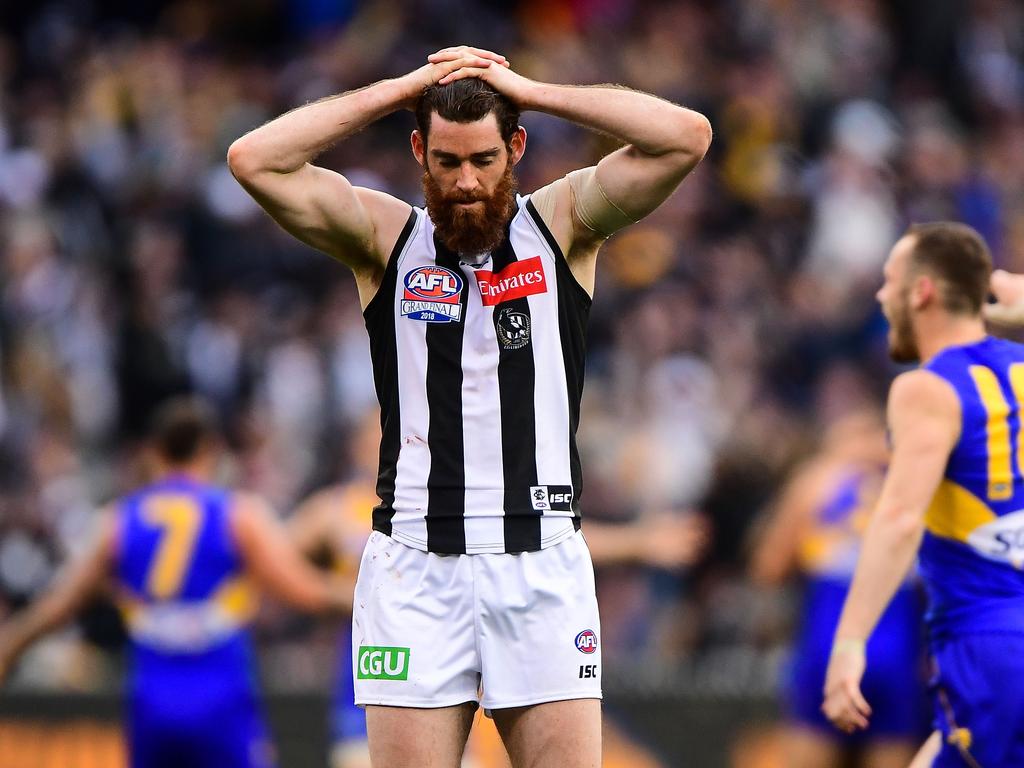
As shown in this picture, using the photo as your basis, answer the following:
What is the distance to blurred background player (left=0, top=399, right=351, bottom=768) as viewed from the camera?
9.22 metres

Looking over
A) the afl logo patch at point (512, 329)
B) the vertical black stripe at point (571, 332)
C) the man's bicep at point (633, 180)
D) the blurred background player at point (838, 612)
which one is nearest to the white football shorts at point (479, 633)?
the vertical black stripe at point (571, 332)

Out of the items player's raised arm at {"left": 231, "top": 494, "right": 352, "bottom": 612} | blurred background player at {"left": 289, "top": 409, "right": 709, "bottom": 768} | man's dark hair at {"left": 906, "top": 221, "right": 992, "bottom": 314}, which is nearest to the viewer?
man's dark hair at {"left": 906, "top": 221, "right": 992, "bottom": 314}

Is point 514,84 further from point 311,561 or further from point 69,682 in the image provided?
point 69,682

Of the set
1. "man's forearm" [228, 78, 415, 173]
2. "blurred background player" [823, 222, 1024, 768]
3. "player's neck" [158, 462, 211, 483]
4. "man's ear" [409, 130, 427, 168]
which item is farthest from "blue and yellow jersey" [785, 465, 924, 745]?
"man's forearm" [228, 78, 415, 173]

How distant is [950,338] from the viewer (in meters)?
6.35

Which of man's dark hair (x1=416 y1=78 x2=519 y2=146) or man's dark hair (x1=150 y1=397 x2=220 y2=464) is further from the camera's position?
man's dark hair (x1=150 y1=397 x2=220 y2=464)

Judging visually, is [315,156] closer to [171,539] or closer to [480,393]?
[480,393]

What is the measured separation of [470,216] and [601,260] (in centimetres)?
963

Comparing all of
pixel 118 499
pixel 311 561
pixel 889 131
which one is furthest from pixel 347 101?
pixel 889 131

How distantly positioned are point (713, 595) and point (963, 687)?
273 inches

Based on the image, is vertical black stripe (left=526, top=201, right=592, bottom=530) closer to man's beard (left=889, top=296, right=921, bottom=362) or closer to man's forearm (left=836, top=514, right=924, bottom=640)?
man's forearm (left=836, top=514, right=924, bottom=640)

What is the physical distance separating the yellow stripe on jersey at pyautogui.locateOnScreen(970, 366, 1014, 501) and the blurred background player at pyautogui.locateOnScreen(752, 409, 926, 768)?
4.22 meters

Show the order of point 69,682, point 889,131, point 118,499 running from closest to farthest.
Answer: point 69,682 < point 118,499 < point 889,131

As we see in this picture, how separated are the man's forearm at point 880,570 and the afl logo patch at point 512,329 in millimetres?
1557
